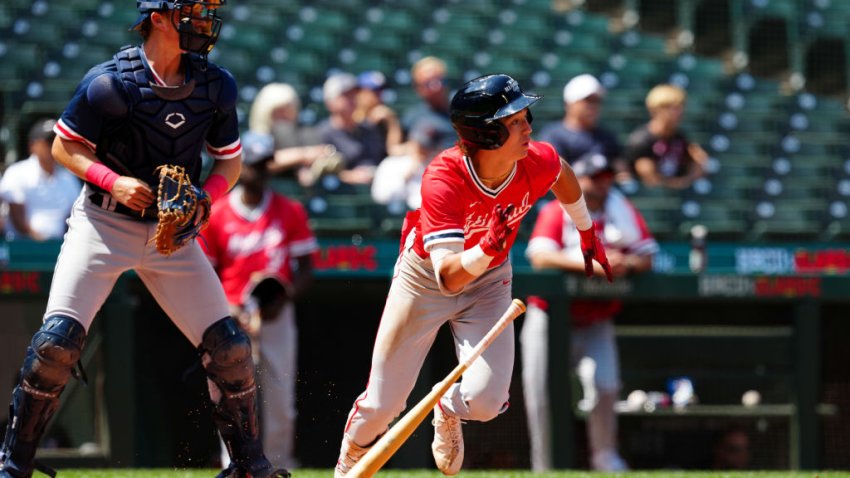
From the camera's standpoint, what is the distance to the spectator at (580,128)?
8.38m

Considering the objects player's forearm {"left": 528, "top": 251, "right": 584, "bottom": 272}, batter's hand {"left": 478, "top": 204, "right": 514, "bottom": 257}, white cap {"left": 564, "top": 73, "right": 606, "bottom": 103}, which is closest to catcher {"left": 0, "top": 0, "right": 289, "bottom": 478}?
batter's hand {"left": 478, "top": 204, "right": 514, "bottom": 257}

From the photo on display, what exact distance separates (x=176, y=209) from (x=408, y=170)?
13.5ft

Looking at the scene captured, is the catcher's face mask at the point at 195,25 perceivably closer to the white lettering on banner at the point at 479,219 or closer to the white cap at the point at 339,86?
the white lettering on banner at the point at 479,219

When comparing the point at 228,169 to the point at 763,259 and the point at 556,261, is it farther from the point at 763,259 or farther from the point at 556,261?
the point at 763,259

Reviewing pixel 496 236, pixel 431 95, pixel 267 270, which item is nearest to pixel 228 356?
pixel 496 236

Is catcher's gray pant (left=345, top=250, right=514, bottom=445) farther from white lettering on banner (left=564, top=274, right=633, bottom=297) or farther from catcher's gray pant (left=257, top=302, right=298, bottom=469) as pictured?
white lettering on banner (left=564, top=274, right=633, bottom=297)

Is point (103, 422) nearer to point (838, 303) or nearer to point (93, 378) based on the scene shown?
point (93, 378)

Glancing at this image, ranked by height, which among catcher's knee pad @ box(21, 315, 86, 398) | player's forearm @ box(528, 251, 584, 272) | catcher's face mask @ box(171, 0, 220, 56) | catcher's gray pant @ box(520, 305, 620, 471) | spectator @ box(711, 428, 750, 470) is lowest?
spectator @ box(711, 428, 750, 470)

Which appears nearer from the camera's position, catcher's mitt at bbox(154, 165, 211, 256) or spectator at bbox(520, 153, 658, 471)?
catcher's mitt at bbox(154, 165, 211, 256)

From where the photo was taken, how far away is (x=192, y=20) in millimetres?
4613

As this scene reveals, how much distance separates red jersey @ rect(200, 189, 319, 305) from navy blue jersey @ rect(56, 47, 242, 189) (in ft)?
8.55

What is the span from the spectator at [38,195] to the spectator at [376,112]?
6.85ft

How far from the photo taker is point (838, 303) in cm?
815

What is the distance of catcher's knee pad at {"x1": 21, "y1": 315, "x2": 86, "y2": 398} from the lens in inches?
175
